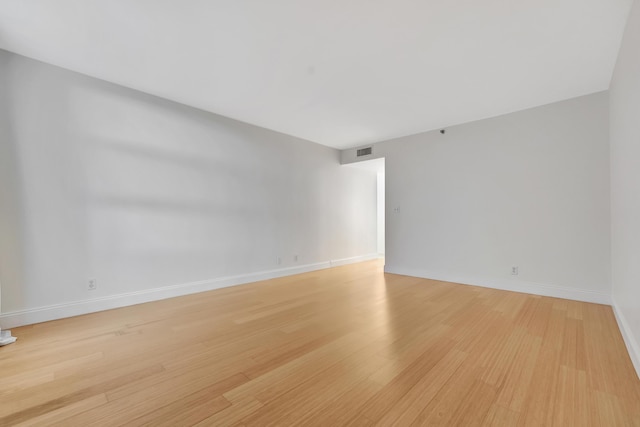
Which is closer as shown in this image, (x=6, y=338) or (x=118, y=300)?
(x=6, y=338)

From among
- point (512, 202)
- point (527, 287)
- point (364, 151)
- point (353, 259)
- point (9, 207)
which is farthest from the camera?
point (353, 259)

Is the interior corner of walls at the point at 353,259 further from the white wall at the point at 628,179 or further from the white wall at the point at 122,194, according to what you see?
the white wall at the point at 628,179

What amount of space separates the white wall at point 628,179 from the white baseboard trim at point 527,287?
753 mm

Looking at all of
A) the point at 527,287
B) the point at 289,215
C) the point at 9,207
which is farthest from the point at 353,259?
the point at 9,207

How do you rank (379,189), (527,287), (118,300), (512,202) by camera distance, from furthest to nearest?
(379,189) < (512,202) < (527,287) < (118,300)

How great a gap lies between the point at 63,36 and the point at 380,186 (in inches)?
262

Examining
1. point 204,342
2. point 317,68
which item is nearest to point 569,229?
point 317,68

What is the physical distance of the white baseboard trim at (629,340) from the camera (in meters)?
1.71

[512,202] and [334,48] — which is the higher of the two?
[334,48]

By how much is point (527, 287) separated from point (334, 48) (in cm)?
393

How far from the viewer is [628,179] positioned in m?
2.04

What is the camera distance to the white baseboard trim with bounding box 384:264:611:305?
3.17 m

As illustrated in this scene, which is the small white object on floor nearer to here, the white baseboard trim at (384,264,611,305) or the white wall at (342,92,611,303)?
the white wall at (342,92,611,303)

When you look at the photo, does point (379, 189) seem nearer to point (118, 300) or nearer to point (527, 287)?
point (527, 287)
